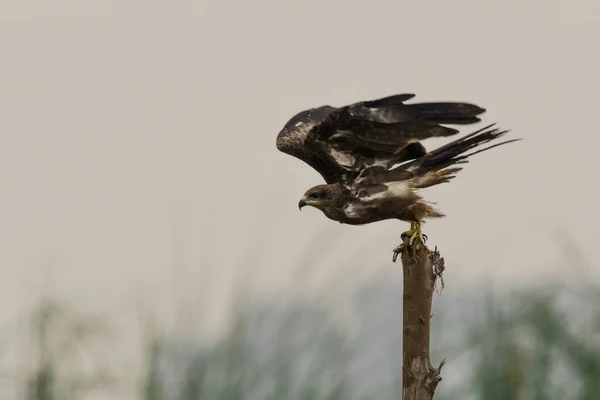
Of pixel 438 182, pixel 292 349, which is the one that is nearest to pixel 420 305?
pixel 438 182

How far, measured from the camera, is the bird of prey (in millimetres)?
7688

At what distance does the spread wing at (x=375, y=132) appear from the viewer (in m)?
7.55

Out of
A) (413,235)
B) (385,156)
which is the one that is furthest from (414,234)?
(385,156)

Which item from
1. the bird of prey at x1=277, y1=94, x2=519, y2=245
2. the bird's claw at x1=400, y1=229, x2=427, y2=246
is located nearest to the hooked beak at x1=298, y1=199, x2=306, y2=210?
the bird of prey at x1=277, y1=94, x2=519, y2=245

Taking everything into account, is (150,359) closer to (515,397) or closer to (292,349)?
(292,349)

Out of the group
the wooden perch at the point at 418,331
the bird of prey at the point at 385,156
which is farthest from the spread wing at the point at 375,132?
the wooden perch at the point at 418,331

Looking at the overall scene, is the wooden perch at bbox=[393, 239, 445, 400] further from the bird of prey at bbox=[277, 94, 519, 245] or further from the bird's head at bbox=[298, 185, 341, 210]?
the bird's head at bbox=[298, 185, 341, 210]

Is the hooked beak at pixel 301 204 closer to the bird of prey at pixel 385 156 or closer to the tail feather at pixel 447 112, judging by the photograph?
the bird of prey at pixel 385 156

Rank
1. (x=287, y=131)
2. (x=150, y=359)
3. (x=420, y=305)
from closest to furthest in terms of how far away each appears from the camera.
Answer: (x=420, y=305) < (x=150, y=359) < (x=287, y=131)

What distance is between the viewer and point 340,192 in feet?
27.1

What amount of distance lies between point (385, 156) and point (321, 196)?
0.58m

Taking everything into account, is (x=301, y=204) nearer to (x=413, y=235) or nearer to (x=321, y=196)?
(x=321, y=196)

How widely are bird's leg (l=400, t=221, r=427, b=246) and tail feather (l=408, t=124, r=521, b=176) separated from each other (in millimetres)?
385

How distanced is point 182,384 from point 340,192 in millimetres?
2075
